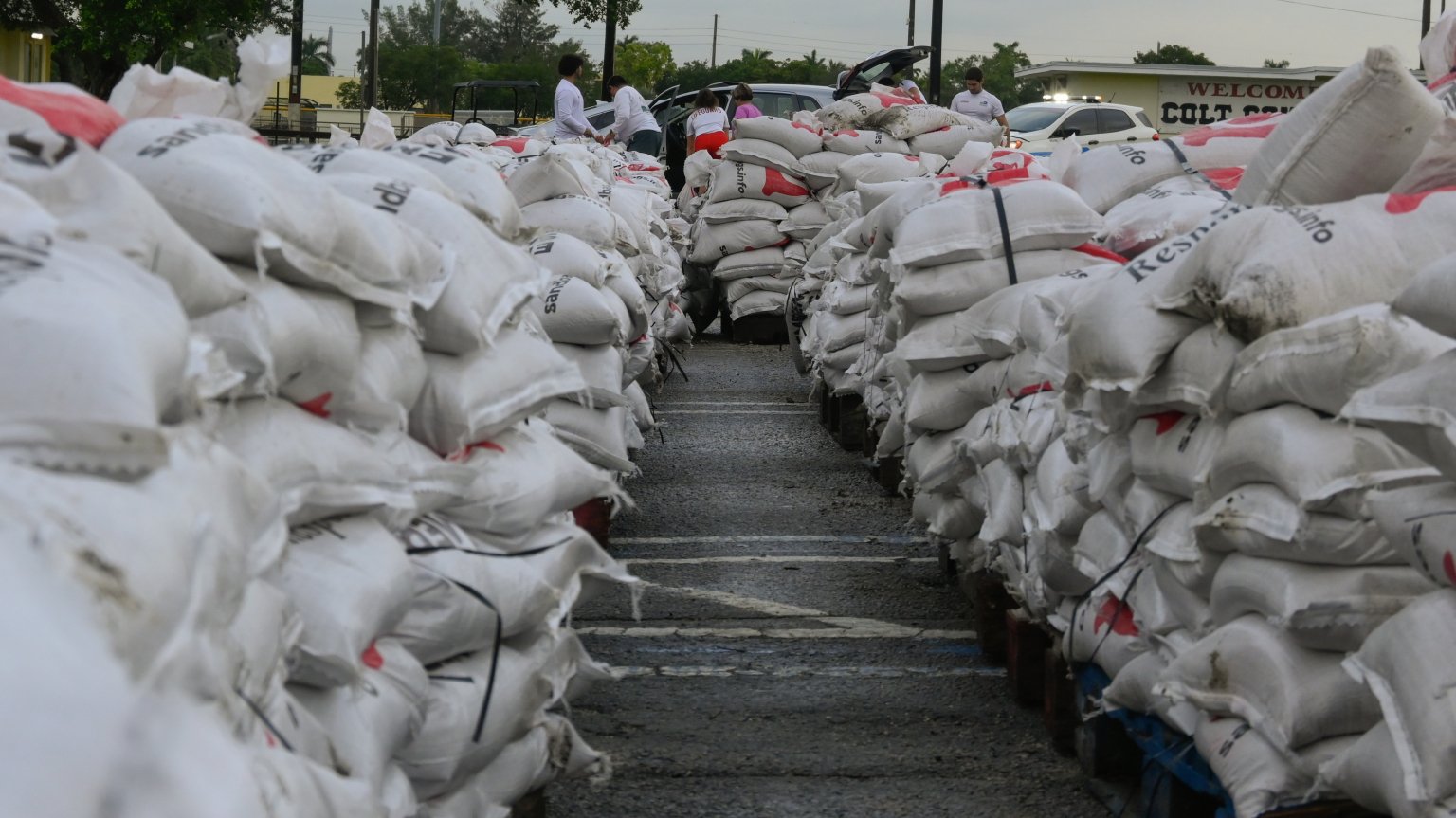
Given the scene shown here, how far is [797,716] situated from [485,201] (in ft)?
5.30

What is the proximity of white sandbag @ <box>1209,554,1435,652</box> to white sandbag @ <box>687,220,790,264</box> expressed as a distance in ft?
32.3

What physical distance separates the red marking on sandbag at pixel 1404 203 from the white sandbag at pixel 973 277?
6.79 feet

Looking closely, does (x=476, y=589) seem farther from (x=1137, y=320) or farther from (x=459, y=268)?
(x=1137, y=320)

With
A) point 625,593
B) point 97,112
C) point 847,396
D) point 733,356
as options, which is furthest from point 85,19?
point 97,112

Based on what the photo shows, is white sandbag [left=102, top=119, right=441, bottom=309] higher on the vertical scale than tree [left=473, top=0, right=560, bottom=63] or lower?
lower

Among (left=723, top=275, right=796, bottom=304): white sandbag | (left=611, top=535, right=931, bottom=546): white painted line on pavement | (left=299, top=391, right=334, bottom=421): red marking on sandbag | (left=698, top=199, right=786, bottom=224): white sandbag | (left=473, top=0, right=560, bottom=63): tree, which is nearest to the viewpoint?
(left=299, top=391, right=334, bottom=421): red marking on sandbag

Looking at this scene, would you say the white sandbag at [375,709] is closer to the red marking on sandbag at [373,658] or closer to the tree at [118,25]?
the red marking on sandbag at [373,658]

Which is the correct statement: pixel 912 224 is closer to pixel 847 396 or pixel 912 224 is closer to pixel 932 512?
pixel 932 512

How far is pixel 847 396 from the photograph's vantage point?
902cm

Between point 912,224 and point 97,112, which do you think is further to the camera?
point 912,224

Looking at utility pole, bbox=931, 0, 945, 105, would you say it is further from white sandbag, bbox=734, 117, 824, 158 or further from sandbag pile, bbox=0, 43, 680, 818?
sandbag pile, bbox=0, 43, 680, 818

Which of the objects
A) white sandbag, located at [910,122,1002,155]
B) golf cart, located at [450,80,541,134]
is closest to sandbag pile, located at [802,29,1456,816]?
white sandbag, located at [910,122,1002,155]

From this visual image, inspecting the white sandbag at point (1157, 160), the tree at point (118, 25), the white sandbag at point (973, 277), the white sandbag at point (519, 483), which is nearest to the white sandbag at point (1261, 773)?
the white sandbag at point (519, 483)

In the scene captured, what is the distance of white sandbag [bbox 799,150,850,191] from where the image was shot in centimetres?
1245
